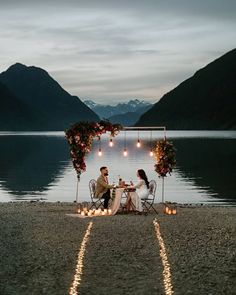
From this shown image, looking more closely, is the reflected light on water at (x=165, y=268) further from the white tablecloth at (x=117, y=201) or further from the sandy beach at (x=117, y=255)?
the white tablecloth at (x=117, y=201)

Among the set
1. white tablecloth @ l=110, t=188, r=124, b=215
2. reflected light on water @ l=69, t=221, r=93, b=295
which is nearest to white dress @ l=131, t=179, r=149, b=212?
white tablecloth @ l=110, t=188, r=124, b=215

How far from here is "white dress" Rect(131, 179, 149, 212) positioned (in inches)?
972

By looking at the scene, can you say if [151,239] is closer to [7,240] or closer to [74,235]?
[74,235]

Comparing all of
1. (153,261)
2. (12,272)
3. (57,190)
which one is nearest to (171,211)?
(153,261)

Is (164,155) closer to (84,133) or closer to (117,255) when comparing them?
(84,133)

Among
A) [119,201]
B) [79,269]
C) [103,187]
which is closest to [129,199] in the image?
[119,201]

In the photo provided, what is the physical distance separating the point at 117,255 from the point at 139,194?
9.88 m

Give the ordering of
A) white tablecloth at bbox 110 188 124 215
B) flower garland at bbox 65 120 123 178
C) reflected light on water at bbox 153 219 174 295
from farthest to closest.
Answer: flower garland at bbox 65 120 123 178, white tablecloth at bbox 110 188 124 215, reflected light on water at bbox 153 219 174 295

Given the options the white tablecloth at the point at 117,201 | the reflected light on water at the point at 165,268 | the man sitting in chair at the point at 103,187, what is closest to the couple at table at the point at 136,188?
the man sitting in chair at the point at 103,187

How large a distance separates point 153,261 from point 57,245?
3378 millimetres

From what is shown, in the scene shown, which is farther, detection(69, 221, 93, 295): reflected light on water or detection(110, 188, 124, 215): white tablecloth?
detection(110, 188, 124, 215): white tablecloth

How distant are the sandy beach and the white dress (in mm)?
1673

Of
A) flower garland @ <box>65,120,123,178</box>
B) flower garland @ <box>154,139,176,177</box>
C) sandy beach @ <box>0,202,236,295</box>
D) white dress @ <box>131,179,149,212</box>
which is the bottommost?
sandy beach @ <box>0,202,236,295</box>

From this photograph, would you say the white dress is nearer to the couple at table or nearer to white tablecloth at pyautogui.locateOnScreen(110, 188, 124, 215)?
the couple at table
